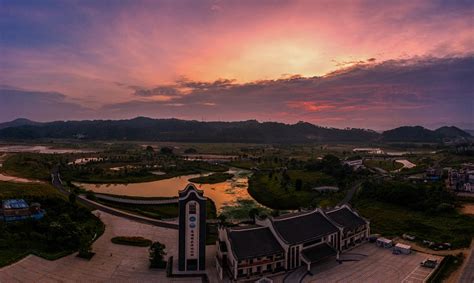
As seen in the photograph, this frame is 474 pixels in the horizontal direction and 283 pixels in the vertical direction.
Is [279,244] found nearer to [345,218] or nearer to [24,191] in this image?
[345,218]

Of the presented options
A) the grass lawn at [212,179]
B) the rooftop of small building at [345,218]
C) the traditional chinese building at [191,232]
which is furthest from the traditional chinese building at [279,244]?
the grass lawn at [212,179]

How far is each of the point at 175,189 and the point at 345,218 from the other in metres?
31.3

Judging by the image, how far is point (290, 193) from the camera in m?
49.9

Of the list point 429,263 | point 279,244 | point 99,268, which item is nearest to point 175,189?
point 99,268

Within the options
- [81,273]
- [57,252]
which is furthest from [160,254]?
[57,252]

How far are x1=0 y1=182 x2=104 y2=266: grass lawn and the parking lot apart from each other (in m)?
18.3

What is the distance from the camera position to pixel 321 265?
26.3 meters

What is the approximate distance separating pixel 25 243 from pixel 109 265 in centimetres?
793

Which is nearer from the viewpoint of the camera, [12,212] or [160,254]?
[160,254]

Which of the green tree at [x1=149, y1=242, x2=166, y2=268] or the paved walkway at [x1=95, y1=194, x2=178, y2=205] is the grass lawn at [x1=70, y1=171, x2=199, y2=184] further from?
the green tree at [x1=149, y1=242, x2=166, y2=268]

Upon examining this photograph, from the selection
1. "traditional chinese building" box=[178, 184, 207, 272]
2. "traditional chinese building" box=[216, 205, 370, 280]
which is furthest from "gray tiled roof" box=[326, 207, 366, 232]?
"traditional chinese building" box=[178, 184, 207, 272]

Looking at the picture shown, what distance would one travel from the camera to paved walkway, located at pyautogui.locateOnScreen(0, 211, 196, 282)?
23375 mm

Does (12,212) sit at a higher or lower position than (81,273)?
higher

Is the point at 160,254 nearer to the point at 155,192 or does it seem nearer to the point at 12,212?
the point at 12,212
